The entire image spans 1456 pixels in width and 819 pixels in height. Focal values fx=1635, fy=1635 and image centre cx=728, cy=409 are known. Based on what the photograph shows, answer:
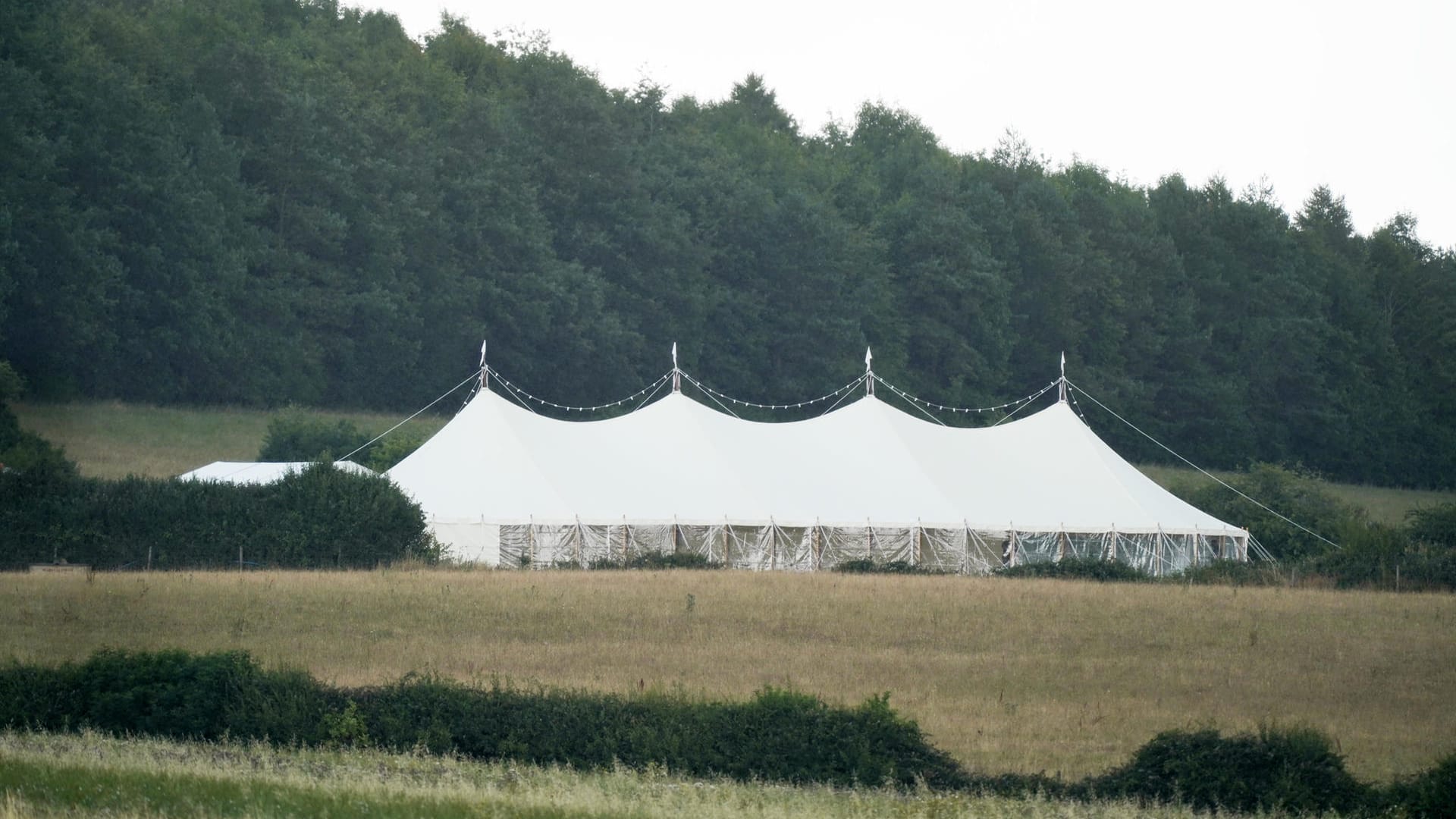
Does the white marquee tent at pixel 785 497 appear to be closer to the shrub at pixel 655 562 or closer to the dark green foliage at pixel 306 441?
the shrub at pixel 655 562

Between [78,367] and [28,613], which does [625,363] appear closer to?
[78,367]

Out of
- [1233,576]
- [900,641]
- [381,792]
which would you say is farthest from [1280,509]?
[381,792]

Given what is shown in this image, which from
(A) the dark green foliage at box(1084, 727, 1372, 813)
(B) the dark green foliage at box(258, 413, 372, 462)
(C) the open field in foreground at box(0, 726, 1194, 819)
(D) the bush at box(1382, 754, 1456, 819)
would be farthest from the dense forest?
(D) the bush at box(1382, 754, 1456, 819)

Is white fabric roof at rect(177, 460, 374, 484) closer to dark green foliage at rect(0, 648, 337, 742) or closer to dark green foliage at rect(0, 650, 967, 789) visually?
dark green foliage at rect(0, 648, 337, 742)

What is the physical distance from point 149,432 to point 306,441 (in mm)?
4628

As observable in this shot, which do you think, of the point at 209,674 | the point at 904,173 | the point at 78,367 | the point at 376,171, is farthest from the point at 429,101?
the point at 209,674

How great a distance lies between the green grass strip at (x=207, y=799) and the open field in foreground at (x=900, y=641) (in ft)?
13.9

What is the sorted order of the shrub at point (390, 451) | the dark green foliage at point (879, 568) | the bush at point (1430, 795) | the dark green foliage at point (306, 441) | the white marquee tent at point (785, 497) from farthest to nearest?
the dark green foliage at point (306, 441), the shrub at point (390, 451), the white marquee tent at point (785, 497), the dark green foliage at point (879, 568), the bush at point (1430, 795)

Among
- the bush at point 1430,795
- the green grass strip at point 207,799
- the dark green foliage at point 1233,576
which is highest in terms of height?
the dark green foliage at point 1233,576

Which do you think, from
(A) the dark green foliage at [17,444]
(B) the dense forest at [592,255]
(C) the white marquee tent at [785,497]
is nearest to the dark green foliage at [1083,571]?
(C) the white marquee tent at [785,497]

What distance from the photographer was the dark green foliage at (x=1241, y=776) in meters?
11.1

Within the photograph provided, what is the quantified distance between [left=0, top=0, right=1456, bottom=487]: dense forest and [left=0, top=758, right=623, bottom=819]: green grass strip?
2908cm

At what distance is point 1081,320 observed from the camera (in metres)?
64.2

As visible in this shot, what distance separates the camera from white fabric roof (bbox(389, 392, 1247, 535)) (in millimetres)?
30703
